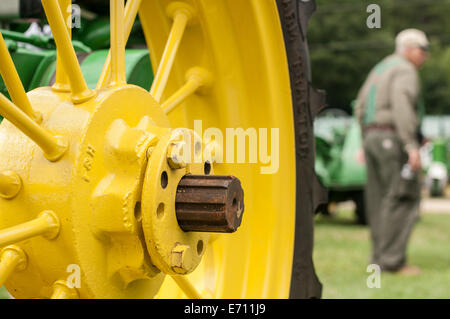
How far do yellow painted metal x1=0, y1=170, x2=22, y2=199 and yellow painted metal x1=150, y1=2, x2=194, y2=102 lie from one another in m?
0.39

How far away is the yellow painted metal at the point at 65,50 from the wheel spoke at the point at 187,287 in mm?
512

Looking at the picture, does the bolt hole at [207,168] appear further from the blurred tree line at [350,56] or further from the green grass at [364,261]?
the blurred tree line at [350,56]

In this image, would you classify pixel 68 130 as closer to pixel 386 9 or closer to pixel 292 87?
pixel 292 87

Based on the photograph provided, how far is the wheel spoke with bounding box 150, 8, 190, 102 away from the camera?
4.54 ft

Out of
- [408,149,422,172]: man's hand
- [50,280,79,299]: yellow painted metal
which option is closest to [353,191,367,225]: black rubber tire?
[408,149,422,172]: man's hand

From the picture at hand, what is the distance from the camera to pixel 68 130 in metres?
1.05

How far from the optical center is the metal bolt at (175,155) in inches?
43.8

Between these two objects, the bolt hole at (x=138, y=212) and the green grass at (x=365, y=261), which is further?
the green grass at (x=365, y=261)

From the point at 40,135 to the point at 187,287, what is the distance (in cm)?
60

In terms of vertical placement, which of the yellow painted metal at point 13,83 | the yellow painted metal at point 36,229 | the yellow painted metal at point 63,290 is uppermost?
the yellow painted metal at point 13,83

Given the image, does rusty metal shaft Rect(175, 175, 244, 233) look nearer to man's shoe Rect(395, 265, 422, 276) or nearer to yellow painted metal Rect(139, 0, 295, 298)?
yellow painted metal Rect(139, 0, 295, 298)

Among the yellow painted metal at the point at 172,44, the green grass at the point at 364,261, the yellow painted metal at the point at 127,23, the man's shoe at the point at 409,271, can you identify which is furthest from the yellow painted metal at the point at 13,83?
the man's shoe at the point at 409,271
